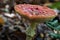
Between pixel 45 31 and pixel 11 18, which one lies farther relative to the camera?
pixel 11 18

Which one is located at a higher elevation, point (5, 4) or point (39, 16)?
point (39, 16)

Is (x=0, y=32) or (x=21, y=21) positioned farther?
(x=21, y=21)

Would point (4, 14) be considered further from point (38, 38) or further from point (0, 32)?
point (38, 38)

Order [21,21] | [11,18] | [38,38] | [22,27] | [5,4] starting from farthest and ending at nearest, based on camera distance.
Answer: [5,4]
[11,18]
[21,21]
[22,27]
[38,38]

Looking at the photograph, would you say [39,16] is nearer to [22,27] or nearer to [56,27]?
[56,27]

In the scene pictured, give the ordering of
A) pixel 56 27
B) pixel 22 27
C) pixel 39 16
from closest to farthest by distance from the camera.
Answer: pixel 39 16
pixel 56 27
pixel 22 27

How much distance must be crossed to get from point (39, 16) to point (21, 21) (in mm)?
1065

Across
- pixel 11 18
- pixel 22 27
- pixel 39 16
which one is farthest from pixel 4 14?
pixel 39 16

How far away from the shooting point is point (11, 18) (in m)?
2.43

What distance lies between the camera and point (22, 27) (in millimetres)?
2090

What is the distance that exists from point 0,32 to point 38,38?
0.40m

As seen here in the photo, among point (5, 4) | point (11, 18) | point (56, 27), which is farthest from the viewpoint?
point (5, 4)

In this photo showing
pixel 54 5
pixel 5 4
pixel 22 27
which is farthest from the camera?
pixel 54 5

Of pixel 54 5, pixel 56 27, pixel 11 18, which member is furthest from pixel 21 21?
pixel 54 5
